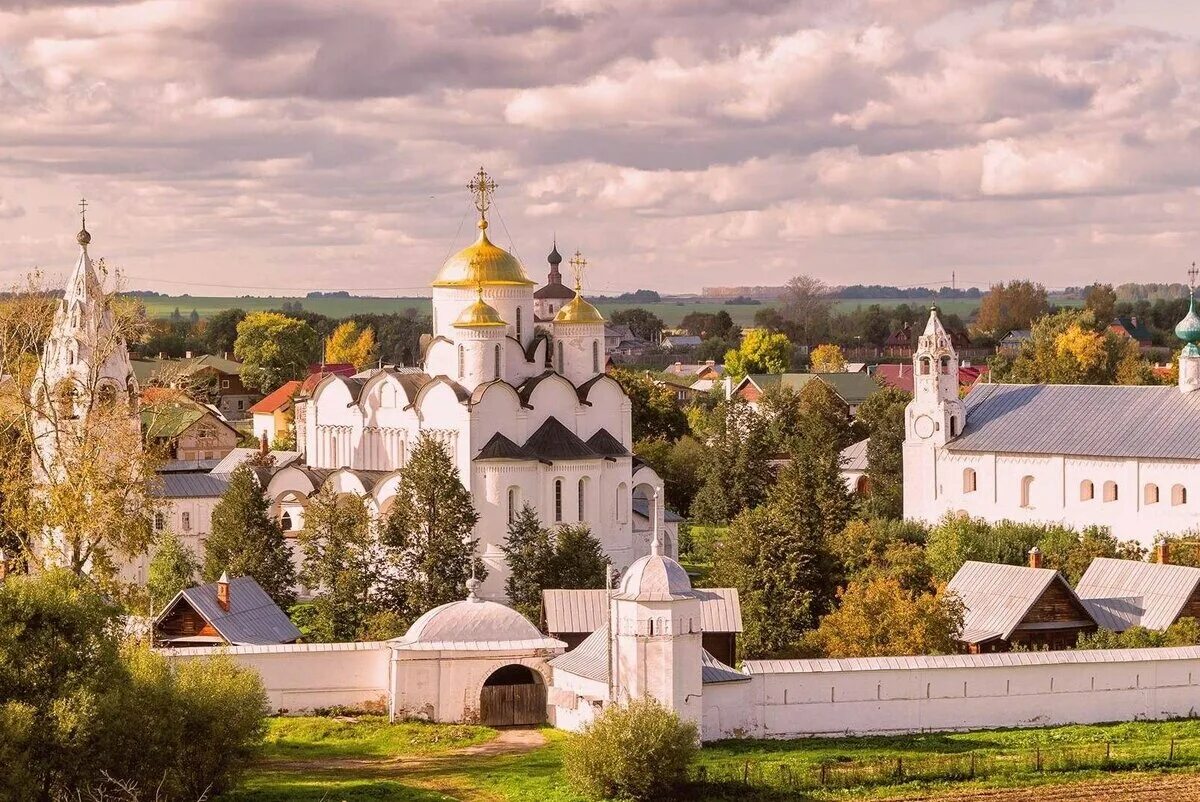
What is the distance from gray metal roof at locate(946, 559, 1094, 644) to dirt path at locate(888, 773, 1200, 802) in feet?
21.8

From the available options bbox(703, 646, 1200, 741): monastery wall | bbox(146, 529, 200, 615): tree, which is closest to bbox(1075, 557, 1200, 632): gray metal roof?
bbox(703, 646, 1200, 741): monastery wall

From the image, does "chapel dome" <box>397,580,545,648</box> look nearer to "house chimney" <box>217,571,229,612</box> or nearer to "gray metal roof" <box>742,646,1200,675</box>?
"gray metal roof" <box>742,646,1200,675</box>

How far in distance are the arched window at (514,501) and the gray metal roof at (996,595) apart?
9.36m

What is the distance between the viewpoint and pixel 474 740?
1047 inches

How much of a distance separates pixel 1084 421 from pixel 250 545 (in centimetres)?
1927

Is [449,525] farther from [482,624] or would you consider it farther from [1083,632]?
[1083,632]

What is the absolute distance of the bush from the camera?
2309 cm

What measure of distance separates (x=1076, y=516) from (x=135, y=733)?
27041 mm

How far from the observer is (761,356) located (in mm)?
95688

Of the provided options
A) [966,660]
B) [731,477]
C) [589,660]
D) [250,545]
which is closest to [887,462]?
[731,477]

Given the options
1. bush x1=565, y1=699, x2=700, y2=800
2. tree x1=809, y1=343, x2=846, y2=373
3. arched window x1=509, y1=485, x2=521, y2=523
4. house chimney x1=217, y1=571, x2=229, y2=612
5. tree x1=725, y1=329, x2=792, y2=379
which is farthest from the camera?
tree x1=809, y1=343, x2=846, y2=373

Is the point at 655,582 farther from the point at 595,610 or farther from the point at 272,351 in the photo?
the point at 272,351

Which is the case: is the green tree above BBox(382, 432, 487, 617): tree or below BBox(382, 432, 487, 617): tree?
above

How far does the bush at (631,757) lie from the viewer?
909 inches
